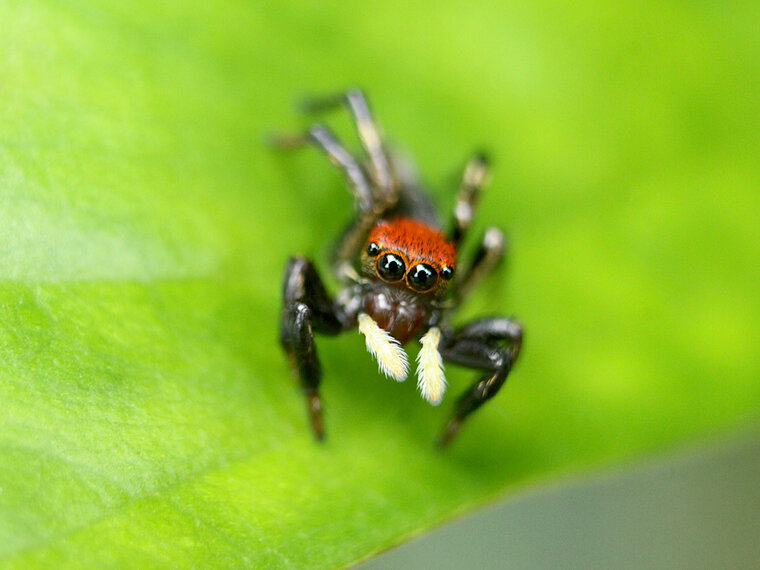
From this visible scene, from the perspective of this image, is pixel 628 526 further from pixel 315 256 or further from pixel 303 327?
pixel 303 327

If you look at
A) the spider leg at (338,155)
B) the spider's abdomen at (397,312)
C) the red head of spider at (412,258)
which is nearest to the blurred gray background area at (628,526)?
the spider's abdomen at (397,312)

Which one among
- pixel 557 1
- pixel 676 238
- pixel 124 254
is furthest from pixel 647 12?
pixel 124 254

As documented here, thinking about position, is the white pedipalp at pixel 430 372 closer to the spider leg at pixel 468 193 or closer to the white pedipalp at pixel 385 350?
the white pedipalp at pixel 385 350

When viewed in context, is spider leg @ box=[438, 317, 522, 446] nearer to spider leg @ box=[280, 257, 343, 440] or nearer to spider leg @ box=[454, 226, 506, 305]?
spider leg @ box=[454, 226, 506, 305]

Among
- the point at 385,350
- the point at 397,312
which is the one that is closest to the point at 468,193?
the point at 397,312

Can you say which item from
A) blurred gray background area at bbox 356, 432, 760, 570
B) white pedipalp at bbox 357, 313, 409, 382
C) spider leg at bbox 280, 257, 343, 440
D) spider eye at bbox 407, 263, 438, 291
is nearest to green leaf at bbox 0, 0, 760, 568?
spider leg at bbox 280, 257, 343, 440

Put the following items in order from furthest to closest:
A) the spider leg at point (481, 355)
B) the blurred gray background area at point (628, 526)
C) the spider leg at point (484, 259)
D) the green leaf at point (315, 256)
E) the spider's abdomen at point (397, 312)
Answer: the blurred gray background area at point (628, 526), the spider leg at point (484, 259), the spider's abdomen at point (397, 312), the spider leg at point (481, 355), the green leaf at point (315, 256)
